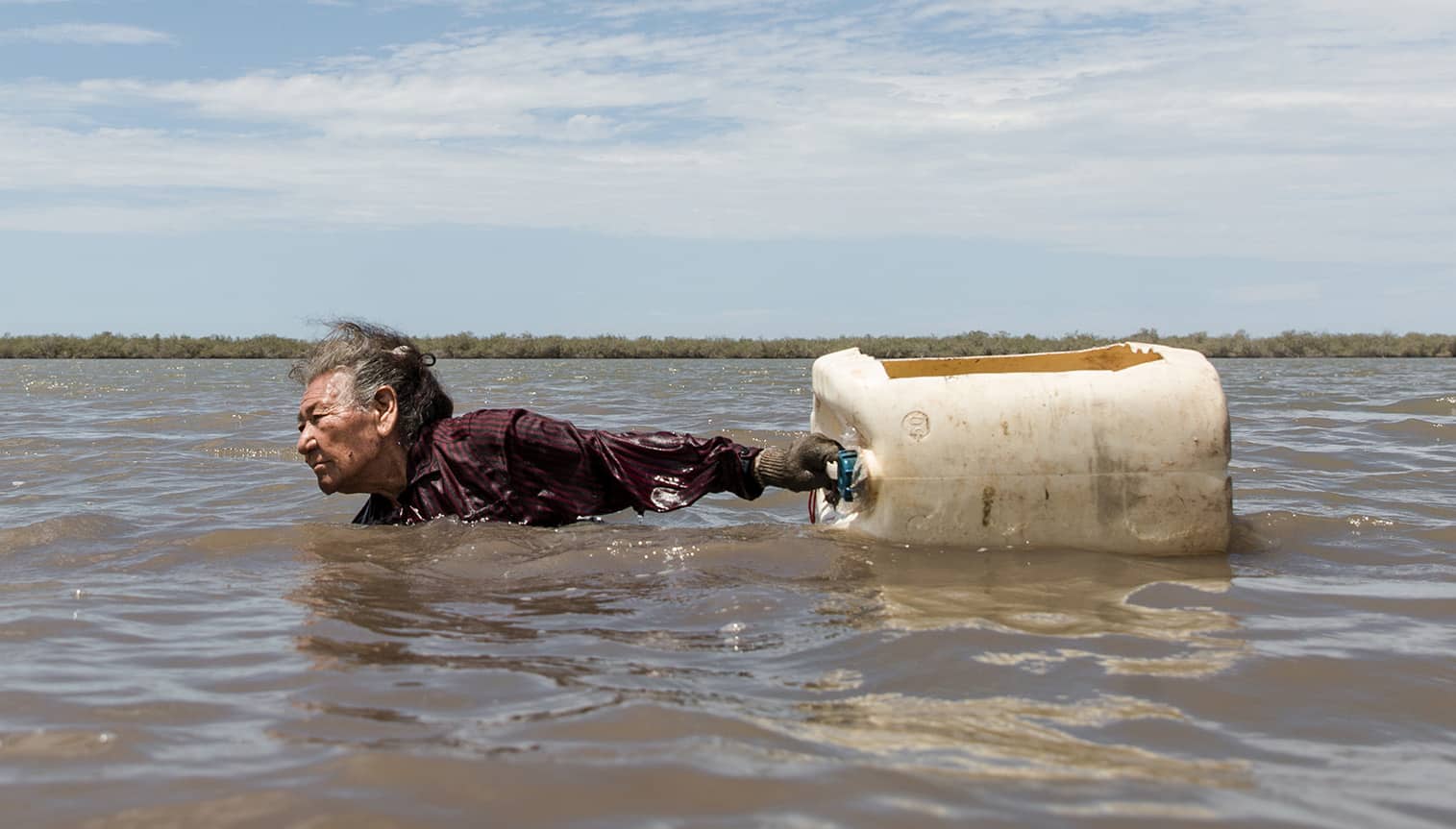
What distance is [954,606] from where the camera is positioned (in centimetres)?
362

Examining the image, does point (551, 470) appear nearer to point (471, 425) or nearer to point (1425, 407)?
point (471, 425)

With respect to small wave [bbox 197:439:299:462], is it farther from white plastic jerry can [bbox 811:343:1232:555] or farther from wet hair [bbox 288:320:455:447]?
white plastic jerry can [bbox 811:343:1232:555]

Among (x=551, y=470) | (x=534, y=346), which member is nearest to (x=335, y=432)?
(x=551, y=470)

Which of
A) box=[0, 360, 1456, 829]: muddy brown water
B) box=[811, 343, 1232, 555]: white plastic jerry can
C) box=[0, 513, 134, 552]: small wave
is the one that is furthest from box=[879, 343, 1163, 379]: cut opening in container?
box=[0, 513, 134, 552]: small wave

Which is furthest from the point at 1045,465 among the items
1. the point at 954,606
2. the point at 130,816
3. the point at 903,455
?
the point at 130,816

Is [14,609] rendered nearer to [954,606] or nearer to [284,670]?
[284,670]

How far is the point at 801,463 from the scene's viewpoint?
14.6 feet

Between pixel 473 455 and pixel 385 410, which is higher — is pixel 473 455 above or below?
below

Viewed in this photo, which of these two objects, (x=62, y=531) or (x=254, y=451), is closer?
(x=62, y=531)

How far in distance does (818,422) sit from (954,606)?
55.1 inches

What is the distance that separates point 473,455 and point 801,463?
3.95ft

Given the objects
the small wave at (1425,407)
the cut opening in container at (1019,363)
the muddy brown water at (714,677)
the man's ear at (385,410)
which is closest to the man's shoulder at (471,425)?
the man's ear at (385,410)

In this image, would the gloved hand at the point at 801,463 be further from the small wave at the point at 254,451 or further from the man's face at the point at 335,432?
the small wave at the point at 254,451

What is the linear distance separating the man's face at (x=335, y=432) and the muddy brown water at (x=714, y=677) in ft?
0.93
